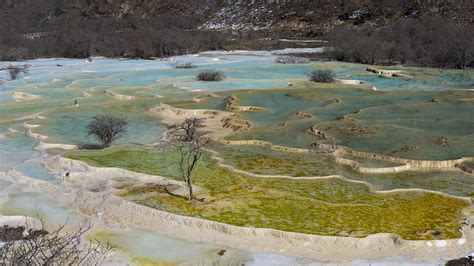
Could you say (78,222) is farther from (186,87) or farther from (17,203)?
(186,87)

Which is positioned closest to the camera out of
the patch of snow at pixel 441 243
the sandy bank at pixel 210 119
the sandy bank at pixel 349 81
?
the patch of snow at pixel 441 243

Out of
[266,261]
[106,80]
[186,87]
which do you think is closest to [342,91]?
[186,87]

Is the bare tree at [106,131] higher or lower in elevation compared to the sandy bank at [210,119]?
higher

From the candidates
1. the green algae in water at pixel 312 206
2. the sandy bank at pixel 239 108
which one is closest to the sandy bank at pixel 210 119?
the sandy bank at pixel 239 108

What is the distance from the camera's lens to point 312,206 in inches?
395

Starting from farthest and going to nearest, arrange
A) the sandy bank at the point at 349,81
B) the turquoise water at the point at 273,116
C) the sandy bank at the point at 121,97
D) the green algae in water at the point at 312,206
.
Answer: the sandy bank at the point at 349,81
the sandy bank at the point at 121,97
the turquoise water at the point at 273,116
the green algae in water at the point at 312,206

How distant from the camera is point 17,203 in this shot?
34.1 feet

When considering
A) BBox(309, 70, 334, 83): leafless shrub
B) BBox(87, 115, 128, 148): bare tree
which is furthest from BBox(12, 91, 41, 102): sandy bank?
BBox(309, 70, 334, 83): leafless shrub

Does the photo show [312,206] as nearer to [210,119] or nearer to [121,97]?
[210,119]

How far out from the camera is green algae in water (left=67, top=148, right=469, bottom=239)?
9.05m

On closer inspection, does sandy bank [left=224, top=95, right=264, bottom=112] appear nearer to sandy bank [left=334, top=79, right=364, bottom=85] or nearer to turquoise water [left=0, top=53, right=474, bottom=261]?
turquoise water [left=0, top=53, right=474, bottom=261]

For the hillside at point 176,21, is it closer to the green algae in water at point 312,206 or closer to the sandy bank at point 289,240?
the green algae in water at point 312,206

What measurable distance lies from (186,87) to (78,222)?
649 inches

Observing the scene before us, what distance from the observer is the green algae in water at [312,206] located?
9.05 m
